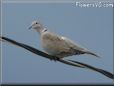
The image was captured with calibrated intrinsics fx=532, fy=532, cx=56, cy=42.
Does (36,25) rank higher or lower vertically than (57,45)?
higher

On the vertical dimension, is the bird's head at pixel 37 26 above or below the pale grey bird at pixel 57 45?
above

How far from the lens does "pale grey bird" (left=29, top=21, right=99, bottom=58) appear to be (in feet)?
8.59

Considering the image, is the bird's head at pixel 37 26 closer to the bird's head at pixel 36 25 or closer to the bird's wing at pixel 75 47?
the bird's head at pixel 36 25

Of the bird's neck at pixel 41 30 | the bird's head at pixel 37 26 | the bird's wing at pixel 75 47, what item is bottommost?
the bird's wing at pixel 75 47

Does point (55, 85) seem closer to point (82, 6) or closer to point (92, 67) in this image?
point (92, 67)

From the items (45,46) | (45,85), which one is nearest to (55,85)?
(45,85)

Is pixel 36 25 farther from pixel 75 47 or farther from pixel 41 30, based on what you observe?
pixel 75 47

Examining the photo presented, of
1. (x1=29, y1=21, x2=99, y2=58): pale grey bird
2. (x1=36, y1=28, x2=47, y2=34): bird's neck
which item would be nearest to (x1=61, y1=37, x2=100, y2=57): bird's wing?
(x1=29, y1=21, x2=99, y2=58): pale grey bird

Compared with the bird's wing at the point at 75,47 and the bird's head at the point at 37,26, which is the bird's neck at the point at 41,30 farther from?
the bird's wing at the point at 75,47

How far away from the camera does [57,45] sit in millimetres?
2629

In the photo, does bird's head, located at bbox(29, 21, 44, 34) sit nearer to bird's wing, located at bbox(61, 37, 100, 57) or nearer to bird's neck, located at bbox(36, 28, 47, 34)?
bird's neck, located at bbox(36, 28, 47, 34)

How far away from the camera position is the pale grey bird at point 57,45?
2.62 m

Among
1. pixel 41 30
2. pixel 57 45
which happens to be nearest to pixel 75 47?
pixel 57 45

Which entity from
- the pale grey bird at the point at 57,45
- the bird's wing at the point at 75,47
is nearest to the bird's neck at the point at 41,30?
the pale grey bird at the point at 57,45
